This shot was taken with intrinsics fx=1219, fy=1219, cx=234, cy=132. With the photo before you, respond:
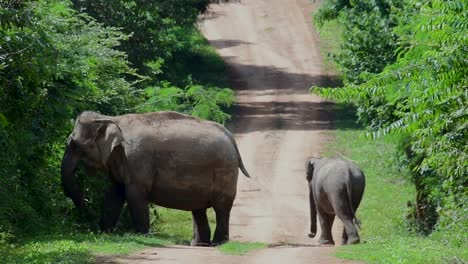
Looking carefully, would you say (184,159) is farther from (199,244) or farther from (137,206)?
(199,244)

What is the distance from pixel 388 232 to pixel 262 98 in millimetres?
22466

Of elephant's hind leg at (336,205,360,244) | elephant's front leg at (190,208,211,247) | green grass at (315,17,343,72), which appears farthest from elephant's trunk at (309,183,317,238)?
green grass at (315,17,343,72)

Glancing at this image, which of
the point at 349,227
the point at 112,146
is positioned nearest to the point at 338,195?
the point at 349,227

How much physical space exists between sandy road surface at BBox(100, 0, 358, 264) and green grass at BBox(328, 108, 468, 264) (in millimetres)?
642

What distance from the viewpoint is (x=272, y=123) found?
4341 cm

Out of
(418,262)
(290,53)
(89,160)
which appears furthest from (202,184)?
(290,53)

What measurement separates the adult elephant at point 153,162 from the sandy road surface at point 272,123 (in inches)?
73.2

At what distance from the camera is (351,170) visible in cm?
2398

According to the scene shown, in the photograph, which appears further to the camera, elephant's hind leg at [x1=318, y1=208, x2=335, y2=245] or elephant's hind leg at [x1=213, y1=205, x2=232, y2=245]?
elephant's hind leg at [x1=318, y1=208, x2=335, y2=245]

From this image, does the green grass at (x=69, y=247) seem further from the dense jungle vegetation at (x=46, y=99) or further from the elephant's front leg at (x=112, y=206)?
the elephant's front leg at (x=112, y=206)

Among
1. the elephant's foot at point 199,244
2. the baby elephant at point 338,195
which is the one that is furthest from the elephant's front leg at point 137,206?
the baby elephant at point 338,195

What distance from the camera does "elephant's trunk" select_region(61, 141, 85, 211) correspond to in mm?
21312

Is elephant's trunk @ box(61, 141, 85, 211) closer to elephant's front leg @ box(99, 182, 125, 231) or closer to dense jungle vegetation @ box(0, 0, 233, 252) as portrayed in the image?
dense jungle vegetation @ box(0, 0, 233, 252)

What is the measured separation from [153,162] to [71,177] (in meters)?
1.58
